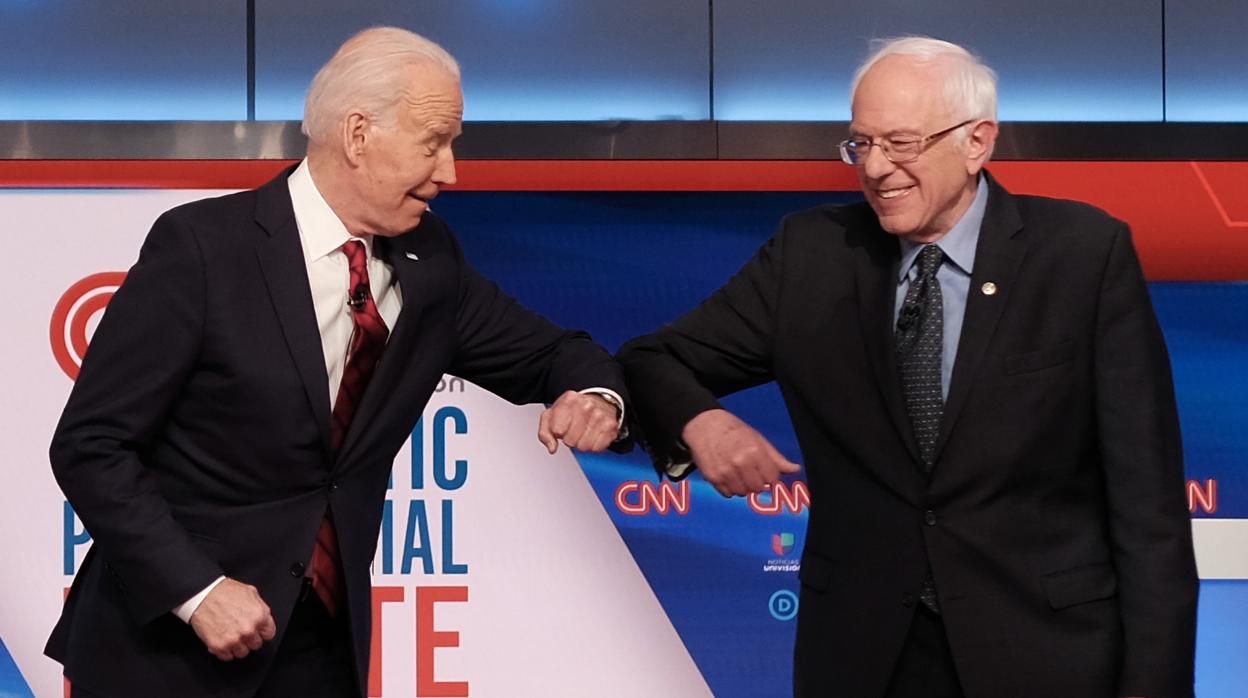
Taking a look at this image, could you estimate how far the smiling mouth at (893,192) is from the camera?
2.41 m

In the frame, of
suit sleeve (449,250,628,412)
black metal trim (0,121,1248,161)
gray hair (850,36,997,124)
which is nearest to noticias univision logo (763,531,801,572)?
black metal trim (0,121,1248,161)

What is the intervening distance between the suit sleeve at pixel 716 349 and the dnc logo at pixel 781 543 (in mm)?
1590

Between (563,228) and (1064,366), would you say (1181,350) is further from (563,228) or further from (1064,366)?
(1064,366)

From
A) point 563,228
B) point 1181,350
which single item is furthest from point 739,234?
point 1181,350

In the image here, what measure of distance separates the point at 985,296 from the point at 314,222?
1045 millimetres

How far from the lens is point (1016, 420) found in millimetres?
2271

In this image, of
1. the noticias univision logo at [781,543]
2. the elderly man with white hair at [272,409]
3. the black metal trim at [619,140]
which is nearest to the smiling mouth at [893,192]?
the elderly man with white hair at [272,409]

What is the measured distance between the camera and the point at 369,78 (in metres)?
2.42

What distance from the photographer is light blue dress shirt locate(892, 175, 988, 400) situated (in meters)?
2.34

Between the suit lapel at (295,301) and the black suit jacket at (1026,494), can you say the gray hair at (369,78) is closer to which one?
the suit lapel at (295,301)

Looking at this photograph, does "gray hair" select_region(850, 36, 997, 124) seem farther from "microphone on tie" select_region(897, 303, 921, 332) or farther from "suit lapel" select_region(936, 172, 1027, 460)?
"microphone on tie" select_region(897, 303, 921, 332)

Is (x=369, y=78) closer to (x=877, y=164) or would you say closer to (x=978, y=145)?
(x=877, y=164)

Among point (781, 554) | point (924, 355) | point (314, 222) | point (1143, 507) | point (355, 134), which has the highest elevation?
point (355, 134)

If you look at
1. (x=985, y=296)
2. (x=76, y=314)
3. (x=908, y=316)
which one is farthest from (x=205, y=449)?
(x=76, y=314)
